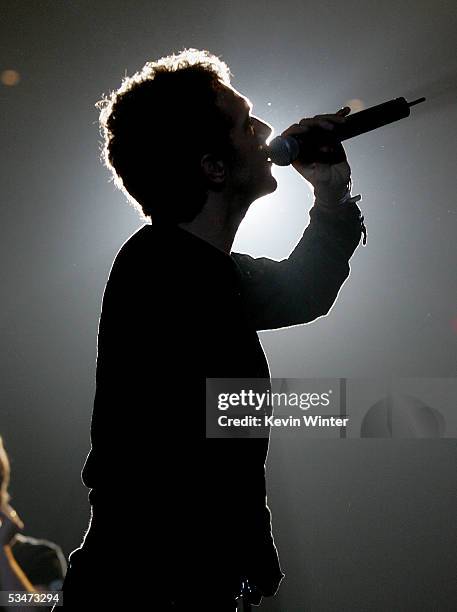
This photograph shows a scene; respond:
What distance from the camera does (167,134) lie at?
103 centimetres

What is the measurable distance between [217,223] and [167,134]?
0.60ft

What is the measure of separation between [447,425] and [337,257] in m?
1.96

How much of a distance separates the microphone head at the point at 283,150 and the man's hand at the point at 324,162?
1.4 inches

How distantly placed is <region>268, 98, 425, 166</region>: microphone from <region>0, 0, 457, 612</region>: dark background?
1.60 meters

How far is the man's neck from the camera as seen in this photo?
0.98m

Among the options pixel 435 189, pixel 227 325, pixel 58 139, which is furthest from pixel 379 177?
pixel 227 325

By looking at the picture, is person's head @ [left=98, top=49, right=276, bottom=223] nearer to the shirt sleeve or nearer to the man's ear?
the man's ear

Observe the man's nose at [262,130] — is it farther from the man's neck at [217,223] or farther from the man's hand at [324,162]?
the man's neck at [217,223]

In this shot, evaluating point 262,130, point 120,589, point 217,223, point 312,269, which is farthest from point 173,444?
point 262,130

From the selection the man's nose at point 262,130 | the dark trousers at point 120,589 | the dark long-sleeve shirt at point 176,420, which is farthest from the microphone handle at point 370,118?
the dark trousers at point 120,589

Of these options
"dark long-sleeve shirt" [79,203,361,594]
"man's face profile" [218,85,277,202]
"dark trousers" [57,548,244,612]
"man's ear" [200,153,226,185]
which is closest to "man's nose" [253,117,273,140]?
"man's face profile" [218,85,277,202]

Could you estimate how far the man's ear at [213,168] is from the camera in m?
1.02

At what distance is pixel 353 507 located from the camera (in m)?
2.99

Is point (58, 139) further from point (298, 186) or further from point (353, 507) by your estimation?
point (353, 507)
